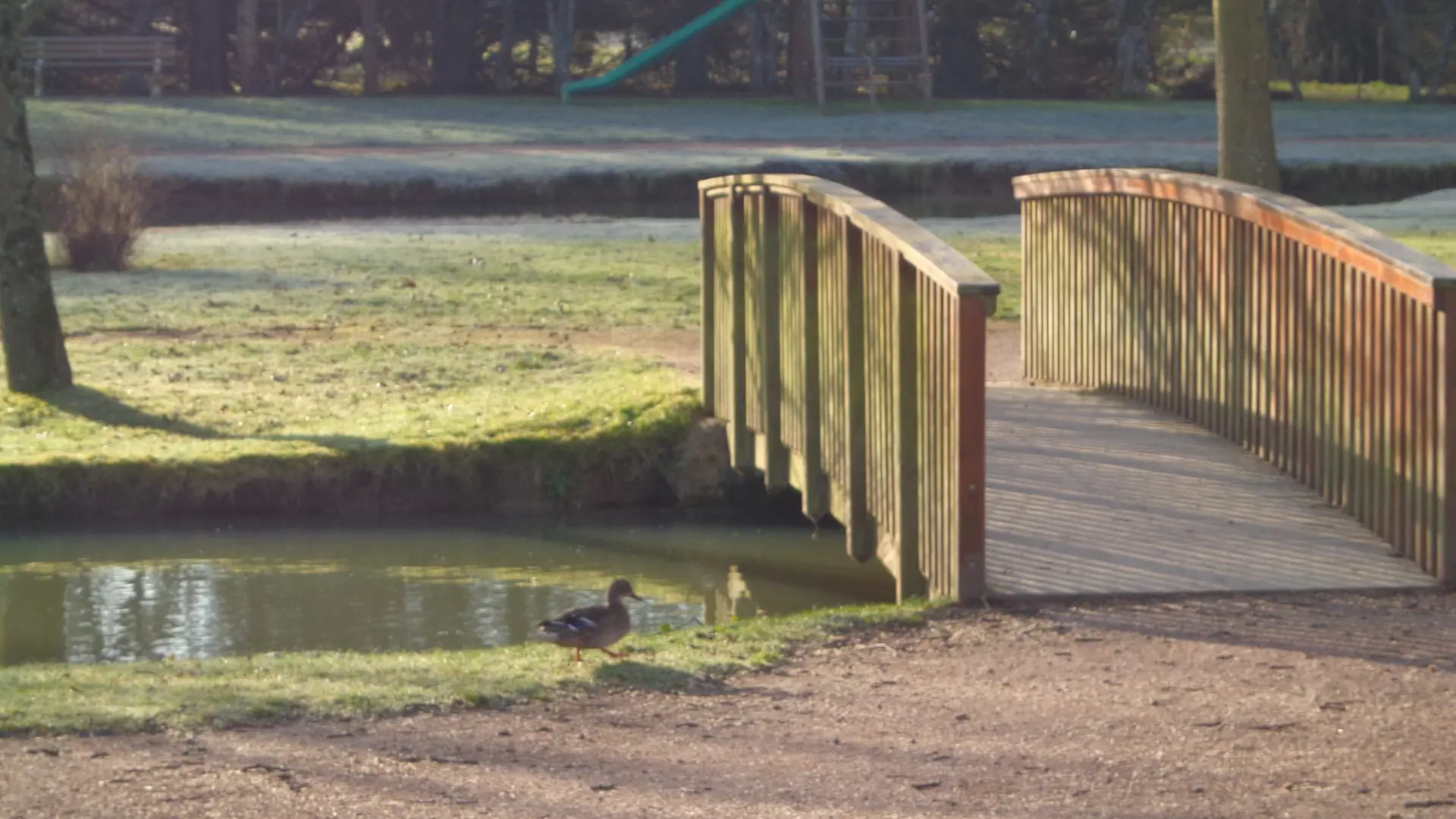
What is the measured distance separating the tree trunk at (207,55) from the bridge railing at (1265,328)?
29.6 metres

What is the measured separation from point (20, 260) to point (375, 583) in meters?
3.77

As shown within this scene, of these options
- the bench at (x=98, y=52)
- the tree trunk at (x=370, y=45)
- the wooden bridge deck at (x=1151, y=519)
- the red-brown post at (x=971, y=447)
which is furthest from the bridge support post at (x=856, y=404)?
the tree trunk at (x=370, y=45)

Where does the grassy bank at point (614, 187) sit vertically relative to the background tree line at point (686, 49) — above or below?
below

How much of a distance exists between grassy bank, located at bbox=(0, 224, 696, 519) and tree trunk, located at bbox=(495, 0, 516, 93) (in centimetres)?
2181

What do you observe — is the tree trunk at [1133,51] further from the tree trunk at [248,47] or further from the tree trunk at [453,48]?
the tree trunk at [248,47]

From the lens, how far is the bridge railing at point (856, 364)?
23.7 ft

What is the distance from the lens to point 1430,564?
290 inches

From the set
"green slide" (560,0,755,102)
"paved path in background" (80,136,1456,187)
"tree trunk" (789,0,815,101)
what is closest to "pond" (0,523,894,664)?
"paved path in background" (80,136,1456,187)

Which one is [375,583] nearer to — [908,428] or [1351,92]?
[908,428]

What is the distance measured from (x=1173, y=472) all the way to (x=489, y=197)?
1838cm

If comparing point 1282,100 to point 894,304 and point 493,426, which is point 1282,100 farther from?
point 894,304

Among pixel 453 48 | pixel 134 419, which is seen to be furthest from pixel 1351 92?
pixel 134 419

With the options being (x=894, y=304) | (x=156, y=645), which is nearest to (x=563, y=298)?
(x=156, y=645)

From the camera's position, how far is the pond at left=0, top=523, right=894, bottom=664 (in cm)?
940
